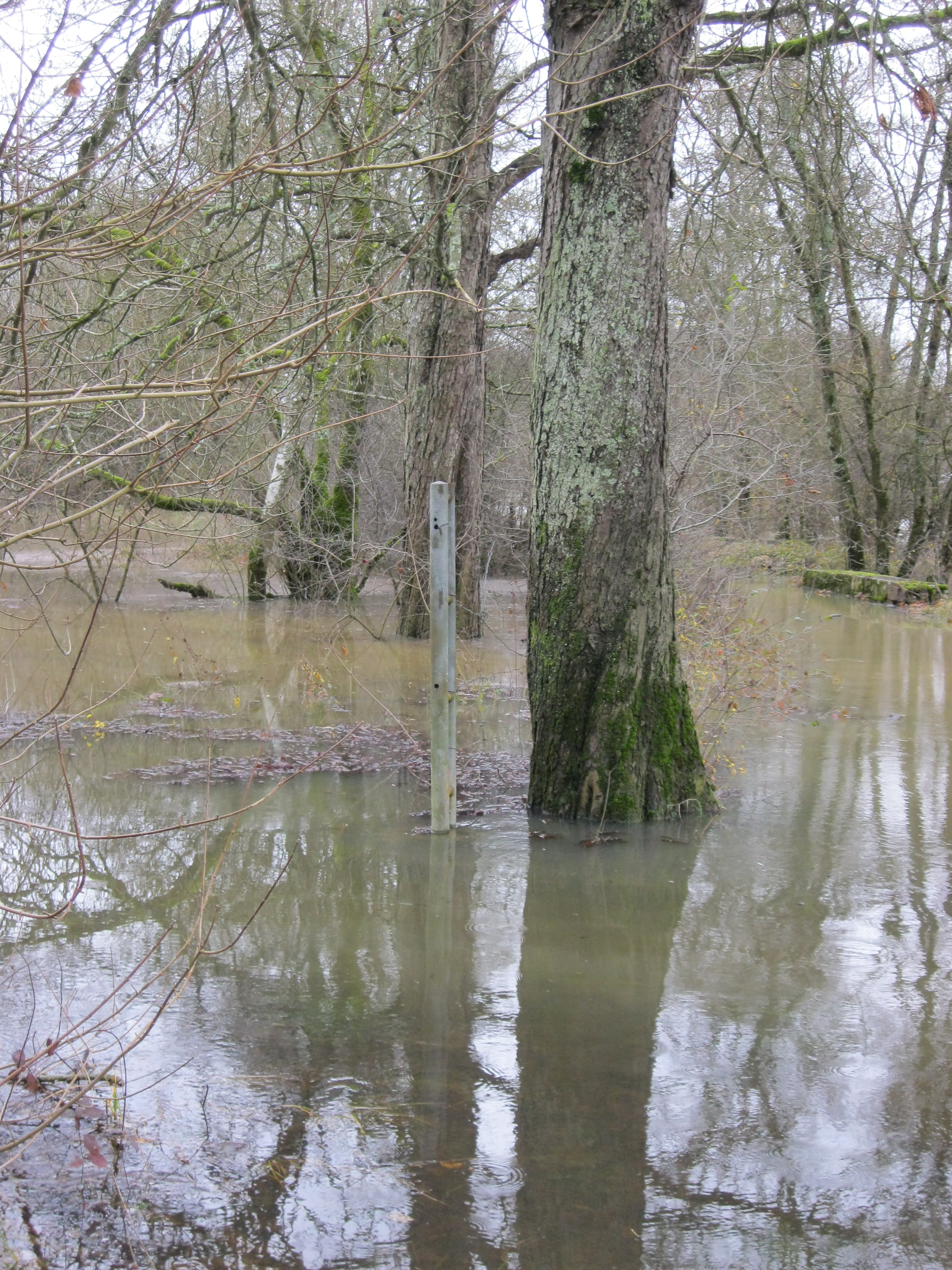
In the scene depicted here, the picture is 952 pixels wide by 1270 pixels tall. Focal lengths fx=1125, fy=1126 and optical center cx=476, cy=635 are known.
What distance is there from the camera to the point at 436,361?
45.5 feet

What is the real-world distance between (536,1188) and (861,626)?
16181 millimetres

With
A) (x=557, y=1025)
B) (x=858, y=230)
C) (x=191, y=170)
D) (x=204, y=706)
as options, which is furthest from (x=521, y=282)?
(x=557, y=1025)

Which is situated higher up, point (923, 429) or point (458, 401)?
point (923, 429)

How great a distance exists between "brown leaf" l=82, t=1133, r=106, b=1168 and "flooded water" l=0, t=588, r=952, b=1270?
5 centimetres

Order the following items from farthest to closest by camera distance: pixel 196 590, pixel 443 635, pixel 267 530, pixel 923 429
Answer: pixel 923 429 < pixel 196 590 < pixel 267 530 < pixel 443 635

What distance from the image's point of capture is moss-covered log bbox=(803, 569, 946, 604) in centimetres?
2088

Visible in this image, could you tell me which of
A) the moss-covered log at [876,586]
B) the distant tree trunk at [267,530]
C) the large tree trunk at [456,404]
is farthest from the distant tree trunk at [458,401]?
the moss-covered log at [876,586]

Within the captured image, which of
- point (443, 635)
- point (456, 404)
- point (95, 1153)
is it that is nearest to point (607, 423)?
point (443, 635)

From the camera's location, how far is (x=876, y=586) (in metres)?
22.0

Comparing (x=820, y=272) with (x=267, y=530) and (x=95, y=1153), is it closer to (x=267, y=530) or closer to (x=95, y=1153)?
(x=267, y=530)

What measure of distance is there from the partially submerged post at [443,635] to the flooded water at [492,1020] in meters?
0.53

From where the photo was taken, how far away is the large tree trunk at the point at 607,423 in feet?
20.5

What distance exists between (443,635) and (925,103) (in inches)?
151

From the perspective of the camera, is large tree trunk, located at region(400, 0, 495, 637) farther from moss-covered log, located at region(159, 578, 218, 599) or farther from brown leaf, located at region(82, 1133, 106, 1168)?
brown leaf, located at region(82, 1133, 106, 1168)
